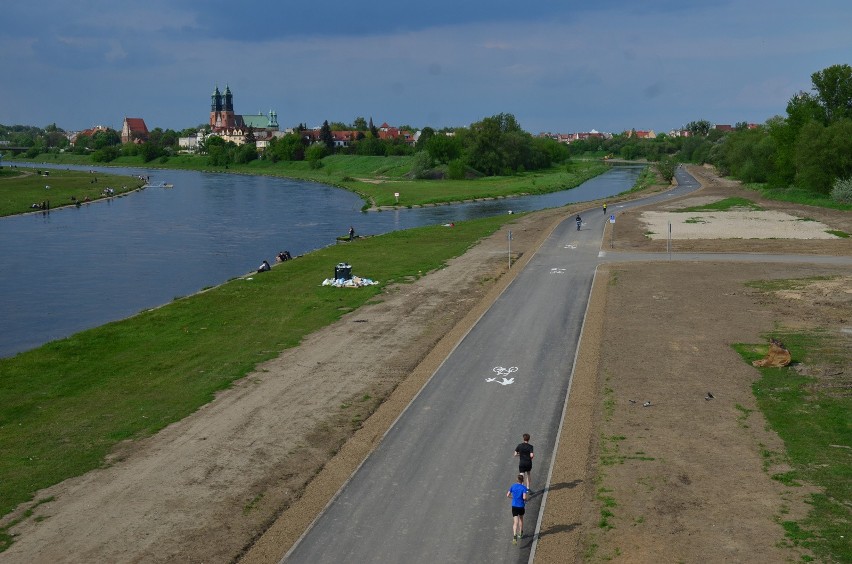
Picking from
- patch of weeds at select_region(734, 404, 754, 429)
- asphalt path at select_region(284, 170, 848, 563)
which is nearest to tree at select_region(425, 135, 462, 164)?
asphalt path at select_region(284, 170, 848, 563)

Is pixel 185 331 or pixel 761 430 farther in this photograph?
pixel 185 331

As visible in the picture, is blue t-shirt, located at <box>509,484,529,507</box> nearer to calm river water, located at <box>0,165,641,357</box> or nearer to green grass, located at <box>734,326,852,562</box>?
green grass, located at <box>734,326,852,562</box>

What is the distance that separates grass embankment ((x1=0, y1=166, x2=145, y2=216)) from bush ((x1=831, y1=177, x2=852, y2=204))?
93498 mm

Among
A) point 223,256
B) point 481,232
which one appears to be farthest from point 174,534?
point 481,232

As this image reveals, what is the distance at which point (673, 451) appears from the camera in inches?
821

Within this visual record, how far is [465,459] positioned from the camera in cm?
2003

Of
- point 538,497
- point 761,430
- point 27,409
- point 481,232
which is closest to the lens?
point 538,497

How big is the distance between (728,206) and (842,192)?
37.5 ft

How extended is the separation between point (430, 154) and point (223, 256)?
106596mm

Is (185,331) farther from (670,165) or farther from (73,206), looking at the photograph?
(670,165)

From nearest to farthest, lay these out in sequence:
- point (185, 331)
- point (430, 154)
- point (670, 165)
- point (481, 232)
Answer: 1. point (185, 331)
2. point (481, 232)
3. point (670, 165)
4. point (430, 154)

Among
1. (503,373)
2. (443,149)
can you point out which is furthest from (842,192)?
(443,149)

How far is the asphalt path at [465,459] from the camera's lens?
1612 centimetres

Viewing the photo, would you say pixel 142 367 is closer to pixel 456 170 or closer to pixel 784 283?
pixel 784 283
